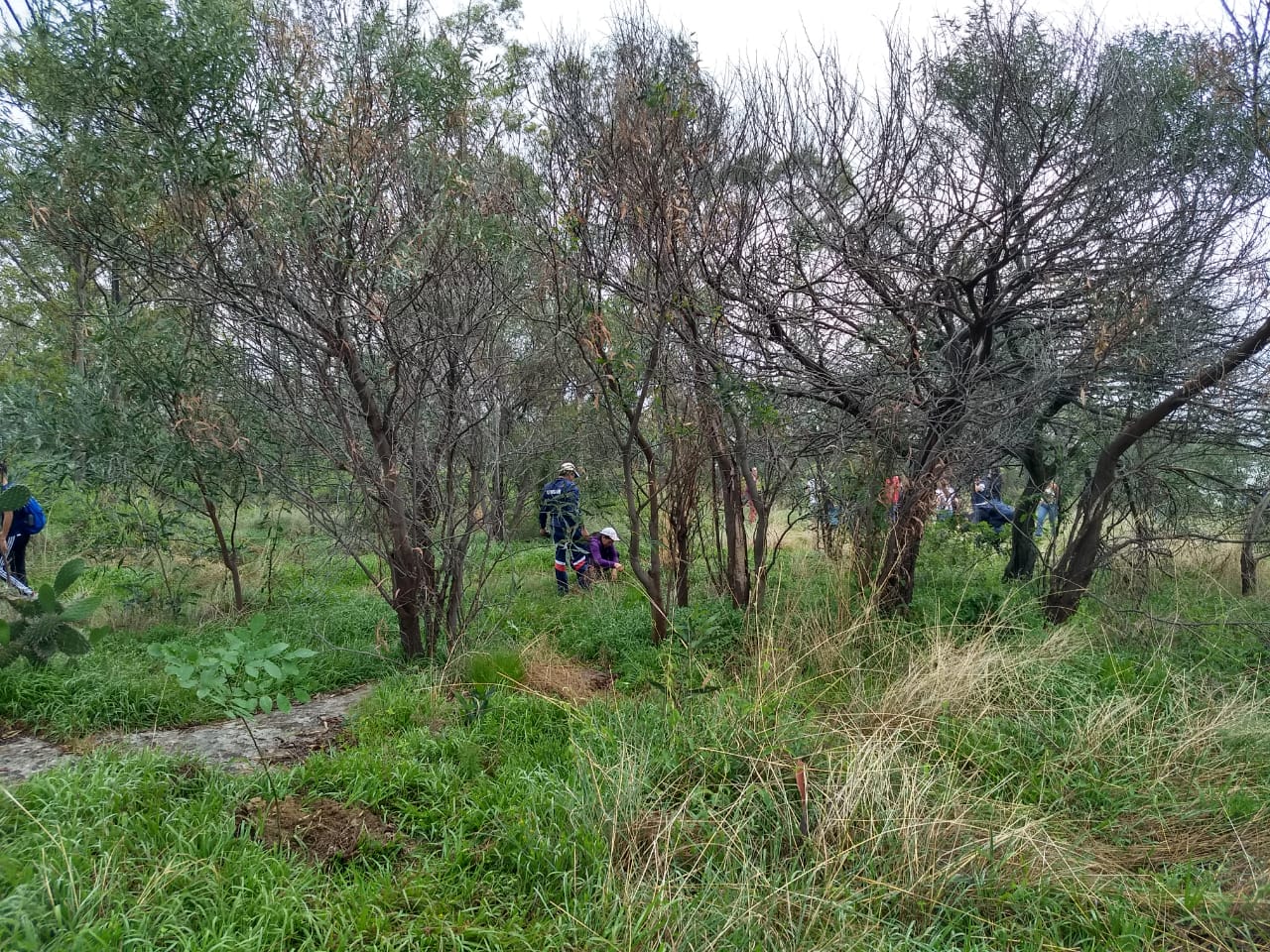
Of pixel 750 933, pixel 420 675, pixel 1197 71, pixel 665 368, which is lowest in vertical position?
pixel 750 933

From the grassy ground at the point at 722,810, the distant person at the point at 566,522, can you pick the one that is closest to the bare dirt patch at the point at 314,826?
the grassy ground at the point at 722,810

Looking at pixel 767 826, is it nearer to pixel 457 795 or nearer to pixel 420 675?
pixel 457 795

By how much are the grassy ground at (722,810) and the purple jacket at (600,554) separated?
9.71 ft

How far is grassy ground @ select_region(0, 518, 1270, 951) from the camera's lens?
7.87 ft

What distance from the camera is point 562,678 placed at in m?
4.83

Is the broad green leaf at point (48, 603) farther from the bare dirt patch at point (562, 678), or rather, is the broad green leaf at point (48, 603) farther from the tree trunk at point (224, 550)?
the tree trunk at point (224, 550)

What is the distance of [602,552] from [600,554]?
0.15ft

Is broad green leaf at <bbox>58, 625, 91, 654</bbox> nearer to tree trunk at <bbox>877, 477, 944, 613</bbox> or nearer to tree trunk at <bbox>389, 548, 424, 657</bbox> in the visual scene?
tree trunk at <bbox>389, 548, 424, 657</bbox>

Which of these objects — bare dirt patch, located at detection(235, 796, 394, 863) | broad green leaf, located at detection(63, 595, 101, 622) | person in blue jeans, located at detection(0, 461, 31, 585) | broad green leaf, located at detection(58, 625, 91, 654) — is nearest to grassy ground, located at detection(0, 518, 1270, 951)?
bare dirt patch, located at detection(235, 796, 394, 863)

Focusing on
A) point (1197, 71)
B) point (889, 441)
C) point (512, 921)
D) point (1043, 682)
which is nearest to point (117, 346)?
point (512, 921)

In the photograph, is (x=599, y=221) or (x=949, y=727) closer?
(x=949, y=727)

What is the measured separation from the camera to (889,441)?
5293mm

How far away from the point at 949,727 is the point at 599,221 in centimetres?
367

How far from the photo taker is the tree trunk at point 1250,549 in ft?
16.4
